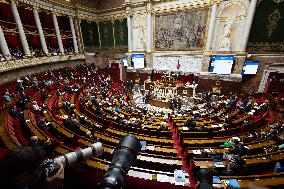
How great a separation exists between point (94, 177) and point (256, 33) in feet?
54.4

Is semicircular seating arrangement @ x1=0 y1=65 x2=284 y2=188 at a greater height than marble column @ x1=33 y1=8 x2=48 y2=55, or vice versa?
marble column @ x1=33 y1=8 x2=48 y2=55

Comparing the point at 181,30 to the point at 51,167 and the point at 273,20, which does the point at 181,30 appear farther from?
the point at 51,167

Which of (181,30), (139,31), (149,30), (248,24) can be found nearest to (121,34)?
(139,31)

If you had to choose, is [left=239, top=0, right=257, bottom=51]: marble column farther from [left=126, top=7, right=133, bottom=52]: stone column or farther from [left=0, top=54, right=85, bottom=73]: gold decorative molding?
[left=0, top=54, right=85, bottom=73]: gold decorative molding

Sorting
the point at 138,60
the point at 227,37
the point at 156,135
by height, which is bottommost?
the point at 156,135

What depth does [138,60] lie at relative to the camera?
64.2ft

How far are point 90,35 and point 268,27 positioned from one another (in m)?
19.4

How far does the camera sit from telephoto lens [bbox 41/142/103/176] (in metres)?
1.77

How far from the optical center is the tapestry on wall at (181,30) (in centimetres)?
1568

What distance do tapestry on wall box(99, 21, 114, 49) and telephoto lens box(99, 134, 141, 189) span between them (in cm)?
2189

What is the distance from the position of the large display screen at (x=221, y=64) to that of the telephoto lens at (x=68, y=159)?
15.2 meters

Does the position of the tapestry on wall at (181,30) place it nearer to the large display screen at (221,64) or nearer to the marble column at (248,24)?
the large display screen at (221,64)

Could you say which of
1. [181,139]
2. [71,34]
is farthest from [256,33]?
[71,34]

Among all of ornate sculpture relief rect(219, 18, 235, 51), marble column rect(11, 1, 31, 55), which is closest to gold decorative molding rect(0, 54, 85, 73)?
marble column rect(11, 1, 31, 55)
